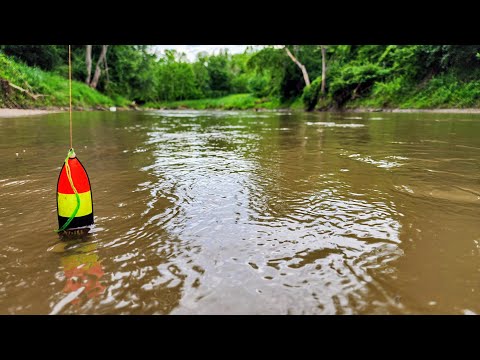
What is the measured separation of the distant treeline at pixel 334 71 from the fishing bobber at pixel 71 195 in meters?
25.9

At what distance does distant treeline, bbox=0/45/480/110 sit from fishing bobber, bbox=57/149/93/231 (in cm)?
2594

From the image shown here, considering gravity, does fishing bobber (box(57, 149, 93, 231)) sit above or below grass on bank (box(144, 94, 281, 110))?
below

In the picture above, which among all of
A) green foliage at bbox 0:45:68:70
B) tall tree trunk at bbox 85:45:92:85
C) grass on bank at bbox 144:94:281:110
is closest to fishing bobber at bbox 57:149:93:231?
green foliage at bbox 0:45:68:70

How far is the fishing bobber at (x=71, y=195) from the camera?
262 cm

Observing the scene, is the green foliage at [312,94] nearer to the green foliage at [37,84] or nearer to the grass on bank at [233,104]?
the grass on bank at [233,104]

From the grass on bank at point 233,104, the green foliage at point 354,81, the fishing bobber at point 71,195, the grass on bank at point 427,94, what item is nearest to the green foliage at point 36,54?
the green foliage at point 354,81

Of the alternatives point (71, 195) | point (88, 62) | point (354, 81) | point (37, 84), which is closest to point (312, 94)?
point (354, 81)

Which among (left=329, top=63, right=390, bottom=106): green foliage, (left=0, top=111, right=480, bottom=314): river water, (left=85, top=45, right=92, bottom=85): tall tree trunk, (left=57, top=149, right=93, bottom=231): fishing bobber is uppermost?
(left=85, top=45, right=92, bottom=85): tall tree trunk

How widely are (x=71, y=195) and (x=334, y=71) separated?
36.5 metres

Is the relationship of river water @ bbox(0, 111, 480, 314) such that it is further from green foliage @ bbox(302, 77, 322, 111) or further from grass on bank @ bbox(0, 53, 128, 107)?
green foliage @ bbox(302, 77, 322, 111)

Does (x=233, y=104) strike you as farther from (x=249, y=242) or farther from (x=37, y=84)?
(x=249, y=242)

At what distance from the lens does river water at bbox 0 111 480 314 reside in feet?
6.00
